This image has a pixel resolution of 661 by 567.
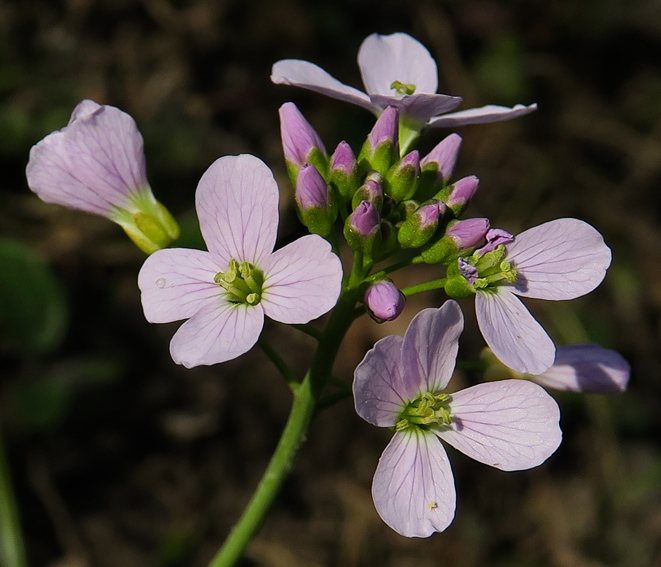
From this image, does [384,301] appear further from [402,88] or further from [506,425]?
[402,88]

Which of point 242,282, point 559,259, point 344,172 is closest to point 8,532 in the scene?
point 242,282

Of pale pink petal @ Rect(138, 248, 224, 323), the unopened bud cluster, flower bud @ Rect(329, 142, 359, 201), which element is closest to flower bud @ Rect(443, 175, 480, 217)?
the unopened bud cluster

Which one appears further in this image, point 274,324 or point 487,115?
point 274,324

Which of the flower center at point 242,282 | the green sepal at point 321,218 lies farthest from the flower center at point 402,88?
the flower center at point 242,282

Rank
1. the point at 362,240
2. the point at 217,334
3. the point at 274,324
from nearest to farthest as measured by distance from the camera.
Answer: the point at 217,334 < the point at 362,240 < the point at 274,324

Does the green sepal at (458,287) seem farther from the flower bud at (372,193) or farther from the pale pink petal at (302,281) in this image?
the pale pink petal at (302,281)

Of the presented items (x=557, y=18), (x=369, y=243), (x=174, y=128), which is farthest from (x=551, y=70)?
(x=369, y=243)

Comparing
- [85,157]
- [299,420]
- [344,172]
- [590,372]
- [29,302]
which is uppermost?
[85,157]

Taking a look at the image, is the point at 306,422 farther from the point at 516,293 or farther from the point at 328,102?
the point at 328,102
